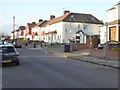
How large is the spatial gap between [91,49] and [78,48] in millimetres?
11087

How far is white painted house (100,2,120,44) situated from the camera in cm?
3935

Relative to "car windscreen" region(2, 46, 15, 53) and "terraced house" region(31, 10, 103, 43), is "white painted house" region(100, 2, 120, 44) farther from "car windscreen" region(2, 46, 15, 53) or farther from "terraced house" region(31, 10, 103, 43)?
"terraced house" region(31, 10, 103, 43)

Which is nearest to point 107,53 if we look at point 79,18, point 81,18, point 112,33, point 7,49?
point 7,49

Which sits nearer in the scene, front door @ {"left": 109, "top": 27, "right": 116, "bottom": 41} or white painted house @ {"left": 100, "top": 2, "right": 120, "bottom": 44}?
white painted house @ {"left": 100, "top": 2, "right": 120, "bottom": 44}

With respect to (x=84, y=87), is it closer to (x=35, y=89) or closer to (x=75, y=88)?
(x=75, y=88)

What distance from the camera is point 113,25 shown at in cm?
4025

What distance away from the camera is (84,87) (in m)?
10.7

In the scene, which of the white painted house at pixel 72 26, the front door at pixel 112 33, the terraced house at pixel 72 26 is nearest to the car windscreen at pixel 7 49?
the front door at pixel 112 33

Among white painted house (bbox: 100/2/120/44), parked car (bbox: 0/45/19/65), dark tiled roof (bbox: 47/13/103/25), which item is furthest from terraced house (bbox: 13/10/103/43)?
parked car (bbox: 0/45/19/65)

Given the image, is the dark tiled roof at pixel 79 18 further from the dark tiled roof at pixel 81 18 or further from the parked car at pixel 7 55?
the parked car at pixel 7 55

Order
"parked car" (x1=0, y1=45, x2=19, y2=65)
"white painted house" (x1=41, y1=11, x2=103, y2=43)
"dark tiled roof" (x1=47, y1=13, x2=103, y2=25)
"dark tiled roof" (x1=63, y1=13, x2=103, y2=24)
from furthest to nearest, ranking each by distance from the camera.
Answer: "dark tiled roof" (x1=63, y1=13, x2=103, y2=24), "dark tiled roof" (x1=47, y1=13, x2=103, y2=25), "white painted house" (x1=41, y1=11, x2=103, y2=43), "parked car" (x1=0, y1=45, x2=19, y2=65)

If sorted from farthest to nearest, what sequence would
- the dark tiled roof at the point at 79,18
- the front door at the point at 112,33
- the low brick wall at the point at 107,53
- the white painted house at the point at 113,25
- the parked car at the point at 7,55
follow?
the dark tiled roof at the point at 79,18, the front door at the point at 112,33, the white painted house at the point at 113,25, the low brick wall at the point at 107,53, the parked car at the point at 7,55

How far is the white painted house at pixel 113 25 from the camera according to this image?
3935cm

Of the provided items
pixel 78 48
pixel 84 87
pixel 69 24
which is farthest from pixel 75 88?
pixel 69 24
